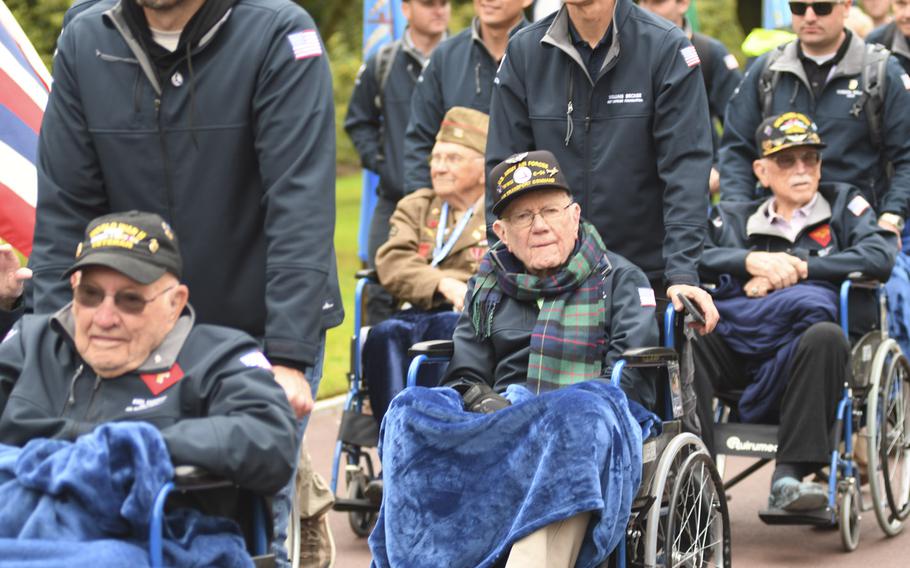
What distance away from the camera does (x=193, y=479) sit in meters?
4.45

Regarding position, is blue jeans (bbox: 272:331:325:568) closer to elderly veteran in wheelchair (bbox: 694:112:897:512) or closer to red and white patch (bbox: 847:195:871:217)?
elderly veteran in wheelchair (bbox: 694:112:897:512)

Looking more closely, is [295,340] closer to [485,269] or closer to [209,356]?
[209,356]

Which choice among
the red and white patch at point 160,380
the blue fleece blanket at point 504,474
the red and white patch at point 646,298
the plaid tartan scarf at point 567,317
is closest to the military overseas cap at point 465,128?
the plaid tartan scarf at point 567,317

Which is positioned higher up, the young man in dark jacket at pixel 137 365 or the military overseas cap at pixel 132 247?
the military overseas cap at pixel 132 247

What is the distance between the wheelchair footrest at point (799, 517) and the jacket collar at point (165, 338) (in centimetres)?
375

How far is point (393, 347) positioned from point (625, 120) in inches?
72.1

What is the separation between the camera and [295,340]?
4.94m

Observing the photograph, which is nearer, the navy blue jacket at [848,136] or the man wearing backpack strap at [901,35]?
the navy blue jacket at [848,136]

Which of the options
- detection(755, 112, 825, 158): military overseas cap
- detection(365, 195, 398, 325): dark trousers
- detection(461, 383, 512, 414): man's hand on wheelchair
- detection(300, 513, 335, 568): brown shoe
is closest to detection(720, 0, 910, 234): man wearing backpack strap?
detection(755, 112, 825, 158): military overseas cap

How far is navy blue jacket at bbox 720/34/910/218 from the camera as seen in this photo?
912 centimetres

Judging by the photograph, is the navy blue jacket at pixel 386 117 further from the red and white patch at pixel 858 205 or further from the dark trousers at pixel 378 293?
the red and white patch at pixel 858 205

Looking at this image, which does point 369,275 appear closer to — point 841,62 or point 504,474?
point 841,62

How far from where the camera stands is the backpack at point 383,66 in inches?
440

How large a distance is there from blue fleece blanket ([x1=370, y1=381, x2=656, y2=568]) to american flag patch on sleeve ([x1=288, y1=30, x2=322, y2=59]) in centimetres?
131
